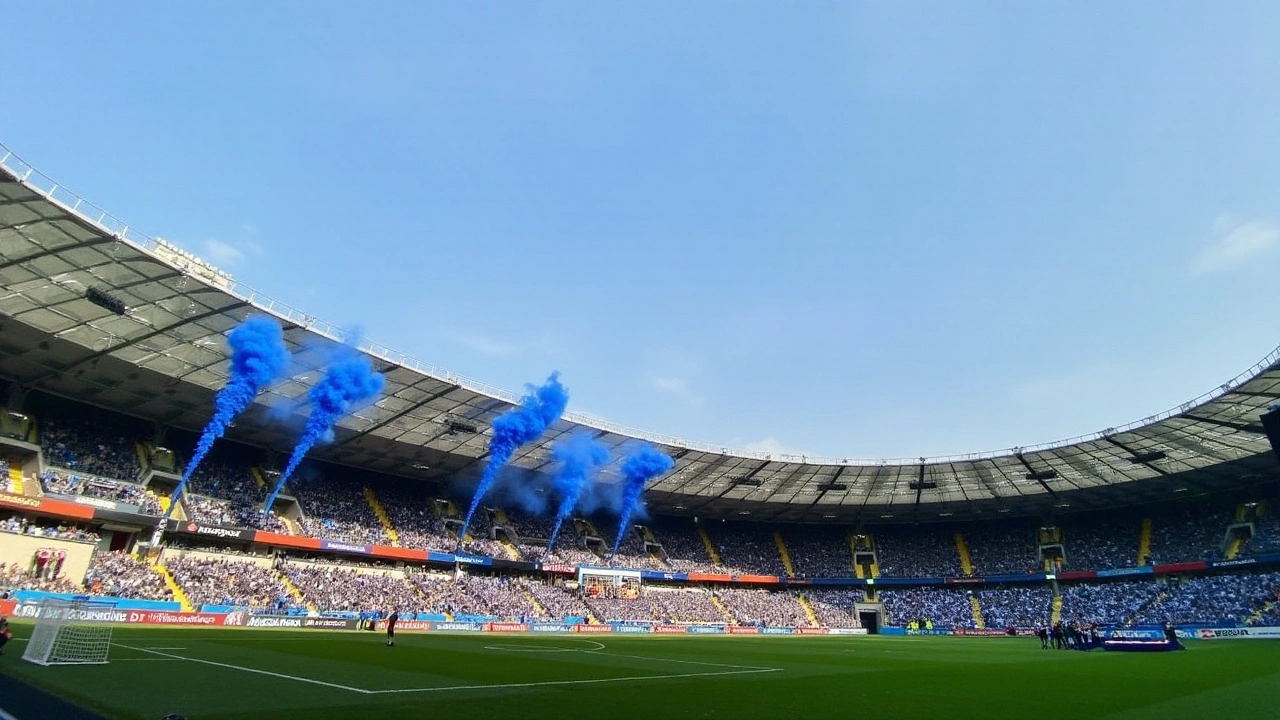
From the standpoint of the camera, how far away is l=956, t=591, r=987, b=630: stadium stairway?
60.5 metres

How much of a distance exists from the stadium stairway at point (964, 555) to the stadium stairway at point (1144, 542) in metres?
14.2

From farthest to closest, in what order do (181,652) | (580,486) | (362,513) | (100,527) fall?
1. (580,486)
2. (362,513)
3. (100,527)
4. (181,652)

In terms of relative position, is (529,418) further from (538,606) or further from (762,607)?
(762,607)

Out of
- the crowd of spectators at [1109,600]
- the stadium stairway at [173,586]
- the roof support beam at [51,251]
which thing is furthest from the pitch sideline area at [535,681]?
the crowd of spectators at [1109,600]

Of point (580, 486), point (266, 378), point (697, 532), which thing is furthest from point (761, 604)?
point (266, 378)

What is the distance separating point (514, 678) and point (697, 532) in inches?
2281

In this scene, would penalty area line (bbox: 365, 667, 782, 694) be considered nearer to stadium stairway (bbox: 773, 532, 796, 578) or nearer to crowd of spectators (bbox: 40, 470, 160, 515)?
crowd of spectators (bbox: 40, 470, 160, 515)

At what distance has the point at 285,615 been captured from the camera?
34281 mm

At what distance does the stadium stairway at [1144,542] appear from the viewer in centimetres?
5727

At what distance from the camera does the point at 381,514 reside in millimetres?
50375

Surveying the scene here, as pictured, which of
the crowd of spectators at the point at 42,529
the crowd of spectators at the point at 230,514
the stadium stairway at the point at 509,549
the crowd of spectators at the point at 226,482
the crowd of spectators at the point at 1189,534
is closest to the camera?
the crowd of spectators at the point at 42,529

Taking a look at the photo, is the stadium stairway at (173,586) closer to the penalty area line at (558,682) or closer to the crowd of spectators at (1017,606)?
the penalty area line at (558,682)

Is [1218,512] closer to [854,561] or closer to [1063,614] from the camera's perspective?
[1063,614]

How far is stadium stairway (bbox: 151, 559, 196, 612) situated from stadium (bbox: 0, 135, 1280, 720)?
191mm
